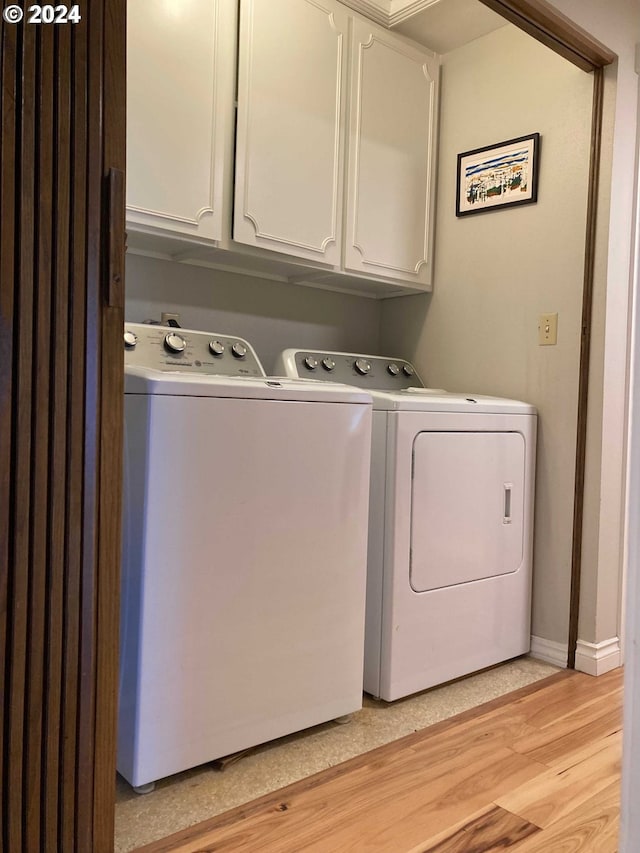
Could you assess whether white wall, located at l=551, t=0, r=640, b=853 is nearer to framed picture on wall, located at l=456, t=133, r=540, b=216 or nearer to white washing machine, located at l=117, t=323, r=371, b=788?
framed picture on wall, located at l=456, t=133, r=540, b=216

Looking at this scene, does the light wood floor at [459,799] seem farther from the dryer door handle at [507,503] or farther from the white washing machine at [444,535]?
the dryer door handle at [507,503]

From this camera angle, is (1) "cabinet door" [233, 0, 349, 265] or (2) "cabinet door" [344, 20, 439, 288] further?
(2) "cabinet door" [344, 20, 439, 288]

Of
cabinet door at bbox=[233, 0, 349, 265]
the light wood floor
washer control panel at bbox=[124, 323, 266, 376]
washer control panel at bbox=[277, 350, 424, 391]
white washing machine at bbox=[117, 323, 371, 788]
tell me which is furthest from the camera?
washer control panel at bbox=[277, 350, 424, 391]

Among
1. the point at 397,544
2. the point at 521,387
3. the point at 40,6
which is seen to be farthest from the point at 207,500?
the point at 521,387

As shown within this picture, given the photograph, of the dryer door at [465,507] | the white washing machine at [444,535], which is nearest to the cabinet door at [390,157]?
the white washing machine at [444,535]

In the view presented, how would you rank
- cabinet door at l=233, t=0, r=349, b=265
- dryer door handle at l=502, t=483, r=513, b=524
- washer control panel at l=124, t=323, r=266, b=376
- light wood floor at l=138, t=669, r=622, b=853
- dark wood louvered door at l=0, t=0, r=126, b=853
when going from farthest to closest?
dryer door handle at l=502, t=483, r=513, b=524
cabinet door at l=233, t=0, r=349, b=265
washer control panel at l=124, t=323, r=266, b=376
light wood floor at l=138, t=669, r=622, b=853
dark wood louvered door at l=0, t=0, r=126, b=853

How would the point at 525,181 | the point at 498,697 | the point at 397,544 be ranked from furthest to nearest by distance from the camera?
the point at 525,181 < the point at 498,697 < the point at 397,544

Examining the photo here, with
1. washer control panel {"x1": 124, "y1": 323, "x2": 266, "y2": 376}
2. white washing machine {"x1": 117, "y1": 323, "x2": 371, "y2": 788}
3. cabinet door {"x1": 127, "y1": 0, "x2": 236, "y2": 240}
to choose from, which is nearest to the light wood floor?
white washing machine {"x1": 117, "y1": 323, "x2": 371, "y2": 788}

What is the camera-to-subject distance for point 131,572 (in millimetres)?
1434

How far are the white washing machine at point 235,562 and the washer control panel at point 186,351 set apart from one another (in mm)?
16

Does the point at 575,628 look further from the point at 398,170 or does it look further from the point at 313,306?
the point at 398,170

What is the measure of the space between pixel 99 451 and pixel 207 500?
414mm

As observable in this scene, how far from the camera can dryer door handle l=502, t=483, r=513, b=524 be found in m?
2.21

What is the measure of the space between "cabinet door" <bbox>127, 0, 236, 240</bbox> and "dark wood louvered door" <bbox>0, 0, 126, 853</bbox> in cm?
80
